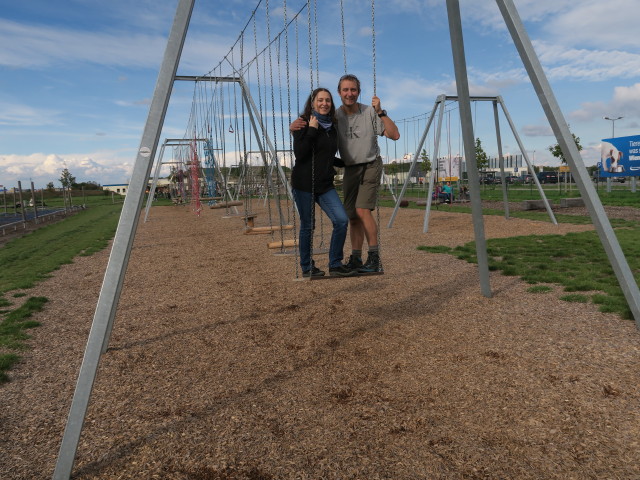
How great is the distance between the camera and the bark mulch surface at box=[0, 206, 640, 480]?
2734mm

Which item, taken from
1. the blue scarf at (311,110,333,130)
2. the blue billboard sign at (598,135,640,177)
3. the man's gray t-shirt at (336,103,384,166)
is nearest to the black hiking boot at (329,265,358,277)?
the man's gray t-shirt at (336,103,384,166)

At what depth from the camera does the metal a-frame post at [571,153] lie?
4387 mm

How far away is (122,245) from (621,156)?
30.5 metres

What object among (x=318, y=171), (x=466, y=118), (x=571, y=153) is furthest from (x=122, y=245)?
(x=466, y=118)

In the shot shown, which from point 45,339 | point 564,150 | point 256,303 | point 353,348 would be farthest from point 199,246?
point 564,150

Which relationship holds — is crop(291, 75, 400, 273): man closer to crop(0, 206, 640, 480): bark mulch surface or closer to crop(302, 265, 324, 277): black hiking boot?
crop(302, 265, 324, 277): black hiking boot

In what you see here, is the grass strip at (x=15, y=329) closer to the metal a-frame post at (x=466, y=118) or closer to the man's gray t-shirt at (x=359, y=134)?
the man's gray t-shirt at (x=359, y=134)

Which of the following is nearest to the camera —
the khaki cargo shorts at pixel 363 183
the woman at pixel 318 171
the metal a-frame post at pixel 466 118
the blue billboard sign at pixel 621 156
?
the woman at pixel 318 171

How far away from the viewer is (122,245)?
120 inches

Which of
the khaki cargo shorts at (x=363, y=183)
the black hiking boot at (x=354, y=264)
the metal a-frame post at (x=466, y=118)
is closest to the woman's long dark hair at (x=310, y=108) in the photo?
the khaki cargo shorts at (x=363, y=183)

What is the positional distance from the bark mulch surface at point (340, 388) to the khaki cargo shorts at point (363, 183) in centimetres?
121

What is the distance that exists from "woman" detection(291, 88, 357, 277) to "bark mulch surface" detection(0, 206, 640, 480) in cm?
86

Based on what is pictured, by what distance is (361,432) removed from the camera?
9.82 ft

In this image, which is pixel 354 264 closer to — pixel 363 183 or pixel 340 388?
pixel 363 183
